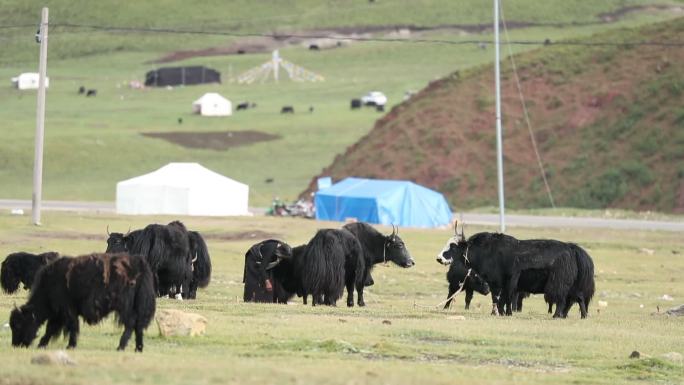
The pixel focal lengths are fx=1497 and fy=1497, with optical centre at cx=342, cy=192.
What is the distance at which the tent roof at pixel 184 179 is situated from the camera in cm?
5481

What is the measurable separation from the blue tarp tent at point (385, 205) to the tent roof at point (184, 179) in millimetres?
3605

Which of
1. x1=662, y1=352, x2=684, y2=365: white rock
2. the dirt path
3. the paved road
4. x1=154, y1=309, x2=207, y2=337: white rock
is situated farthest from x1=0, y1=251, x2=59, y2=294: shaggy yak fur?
the dirt path

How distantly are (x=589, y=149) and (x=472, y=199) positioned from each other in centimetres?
606

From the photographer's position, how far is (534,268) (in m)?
21.3

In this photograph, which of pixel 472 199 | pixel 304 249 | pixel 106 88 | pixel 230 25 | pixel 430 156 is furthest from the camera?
pixel 230 25

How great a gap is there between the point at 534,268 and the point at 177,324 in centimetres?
667

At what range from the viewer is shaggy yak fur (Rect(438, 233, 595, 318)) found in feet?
69.6

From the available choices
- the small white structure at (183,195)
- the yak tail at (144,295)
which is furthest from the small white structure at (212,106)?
the yak tail at (144,295)

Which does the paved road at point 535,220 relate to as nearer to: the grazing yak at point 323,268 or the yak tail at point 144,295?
the grazing yak at point 323,268

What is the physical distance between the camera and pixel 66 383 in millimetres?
12781

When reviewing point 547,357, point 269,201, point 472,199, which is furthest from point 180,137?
point 547,357

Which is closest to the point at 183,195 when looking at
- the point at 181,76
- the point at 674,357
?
the point at 674,357

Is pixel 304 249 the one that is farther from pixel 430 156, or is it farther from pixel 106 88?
pixel 106 88

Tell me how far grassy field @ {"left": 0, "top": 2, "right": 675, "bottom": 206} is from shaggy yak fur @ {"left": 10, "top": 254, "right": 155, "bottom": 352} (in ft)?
178
